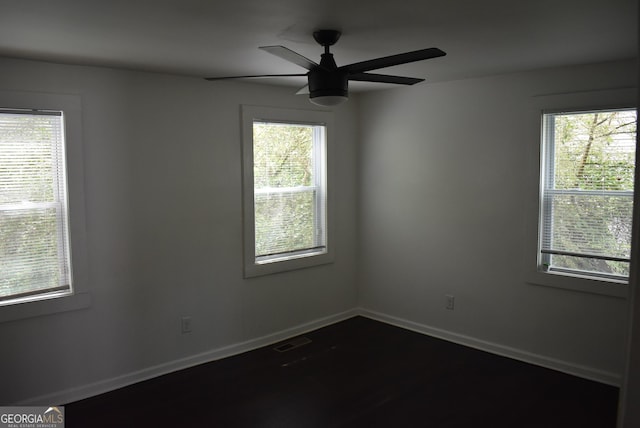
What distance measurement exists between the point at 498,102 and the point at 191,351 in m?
3.22

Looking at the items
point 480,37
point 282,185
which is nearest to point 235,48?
point 480,37

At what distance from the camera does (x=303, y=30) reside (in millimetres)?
2568

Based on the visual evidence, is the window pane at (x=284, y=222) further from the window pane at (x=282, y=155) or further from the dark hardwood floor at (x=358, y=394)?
the dark hardwood floor at (x=358, y=394)

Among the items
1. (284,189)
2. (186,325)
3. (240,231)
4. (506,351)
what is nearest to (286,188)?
(284,189)

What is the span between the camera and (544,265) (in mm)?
3959

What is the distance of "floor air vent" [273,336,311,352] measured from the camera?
4.34m

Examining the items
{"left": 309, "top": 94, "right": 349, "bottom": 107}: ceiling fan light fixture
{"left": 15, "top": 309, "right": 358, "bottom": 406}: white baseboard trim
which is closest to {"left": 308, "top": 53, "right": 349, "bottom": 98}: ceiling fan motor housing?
{"left": 309, "top": 94, "right": 349, "bottom": 107}: ceiling fan light fixture

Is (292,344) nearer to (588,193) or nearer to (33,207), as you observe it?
(33,207)

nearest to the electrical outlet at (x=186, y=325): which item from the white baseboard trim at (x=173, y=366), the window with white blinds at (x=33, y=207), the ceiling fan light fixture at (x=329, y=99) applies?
the white baseboard trim at (x=173, y=366)

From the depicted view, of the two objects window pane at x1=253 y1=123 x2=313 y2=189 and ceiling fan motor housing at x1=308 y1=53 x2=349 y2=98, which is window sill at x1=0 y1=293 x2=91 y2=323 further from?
ceiling fan motor housing at x1=308 y1=53 x2=349 y2=98

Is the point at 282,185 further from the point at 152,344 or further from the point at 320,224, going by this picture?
the point at 152,344

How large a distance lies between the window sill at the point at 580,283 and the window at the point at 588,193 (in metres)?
0.05
